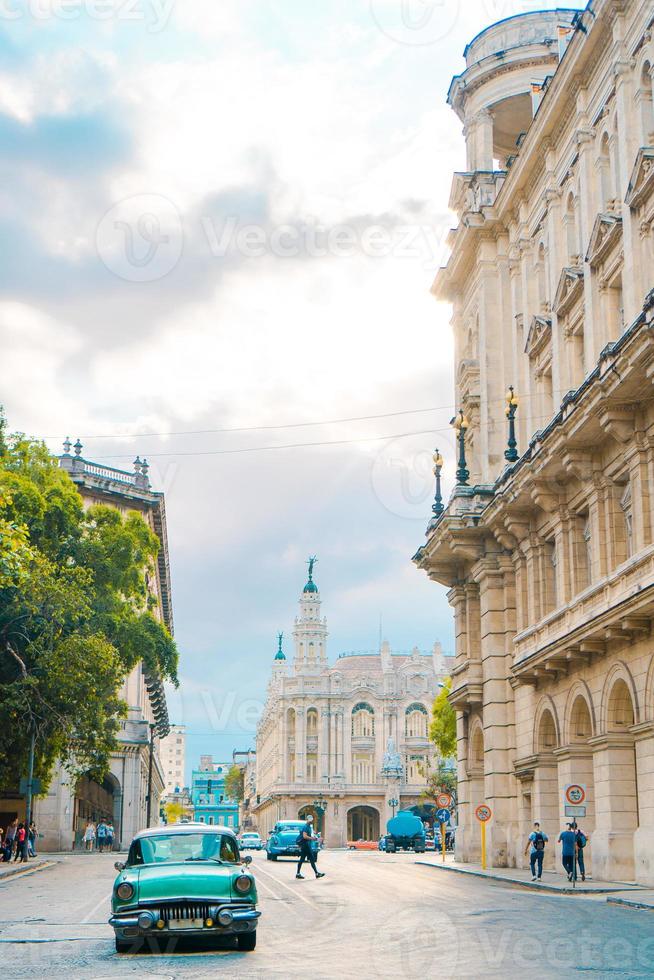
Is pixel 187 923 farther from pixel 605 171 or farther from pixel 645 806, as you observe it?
pixel 605 171

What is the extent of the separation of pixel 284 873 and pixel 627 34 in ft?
88.3

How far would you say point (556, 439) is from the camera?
102 feet

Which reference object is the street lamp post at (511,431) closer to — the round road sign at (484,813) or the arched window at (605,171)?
the arched window at (605,171)

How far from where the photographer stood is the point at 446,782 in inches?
5054

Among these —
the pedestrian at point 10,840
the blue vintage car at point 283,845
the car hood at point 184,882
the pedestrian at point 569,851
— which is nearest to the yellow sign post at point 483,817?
the pedestrian at point 569,851

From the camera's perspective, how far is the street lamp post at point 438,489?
44.7 meters

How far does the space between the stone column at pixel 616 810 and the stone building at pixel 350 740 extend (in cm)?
11115

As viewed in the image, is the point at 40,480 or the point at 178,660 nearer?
the point at 40,480

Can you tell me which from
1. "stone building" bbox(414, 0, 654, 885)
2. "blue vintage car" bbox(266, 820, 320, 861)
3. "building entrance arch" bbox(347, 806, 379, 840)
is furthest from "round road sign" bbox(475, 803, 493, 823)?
"building entrance arch" bbox(347, 806, 379, 840)

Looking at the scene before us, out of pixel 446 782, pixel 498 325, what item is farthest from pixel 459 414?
pixel 446 782

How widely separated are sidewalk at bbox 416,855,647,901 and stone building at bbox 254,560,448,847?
103 metres

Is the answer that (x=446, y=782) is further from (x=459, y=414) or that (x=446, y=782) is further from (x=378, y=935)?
(x=378, y=935)

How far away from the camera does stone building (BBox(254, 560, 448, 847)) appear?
457 ft

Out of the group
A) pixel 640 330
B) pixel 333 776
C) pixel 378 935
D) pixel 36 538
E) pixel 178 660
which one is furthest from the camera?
pixel 333 776
